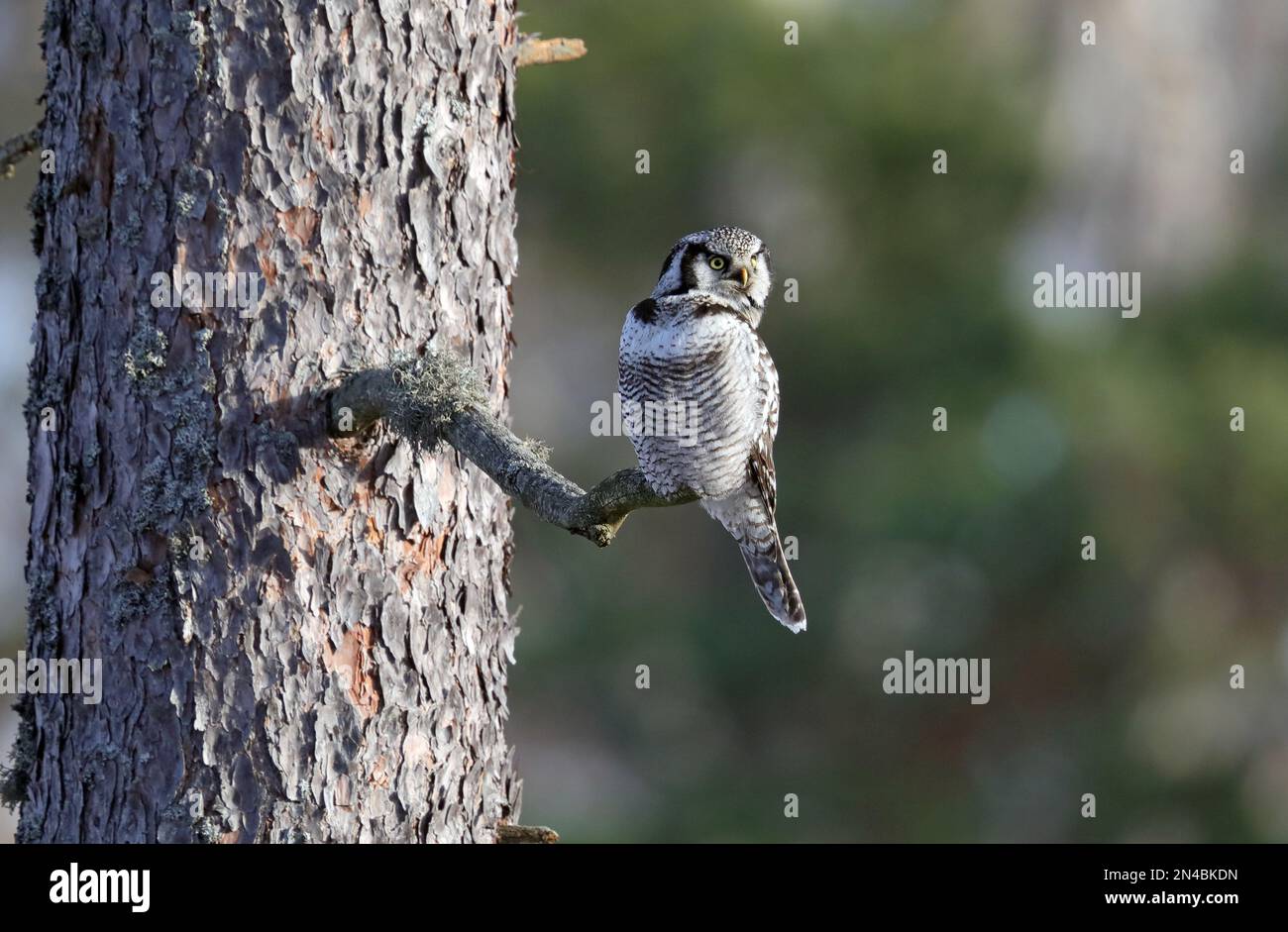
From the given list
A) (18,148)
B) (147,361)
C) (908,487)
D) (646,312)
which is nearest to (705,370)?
(646,312)

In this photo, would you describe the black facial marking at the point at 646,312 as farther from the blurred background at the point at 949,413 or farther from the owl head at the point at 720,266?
the blurred background at the point at 949,413

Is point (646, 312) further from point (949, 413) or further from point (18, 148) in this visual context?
point (949, 413)

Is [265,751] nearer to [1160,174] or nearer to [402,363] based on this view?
[402,363]

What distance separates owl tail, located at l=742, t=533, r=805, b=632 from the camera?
338 centimetres

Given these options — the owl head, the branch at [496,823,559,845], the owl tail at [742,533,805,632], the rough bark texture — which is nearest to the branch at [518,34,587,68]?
the rough bark texture

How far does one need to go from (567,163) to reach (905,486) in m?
3.24

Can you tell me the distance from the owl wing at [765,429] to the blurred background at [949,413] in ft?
16.6

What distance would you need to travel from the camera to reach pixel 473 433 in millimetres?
2445

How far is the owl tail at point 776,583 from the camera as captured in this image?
11.1 feet

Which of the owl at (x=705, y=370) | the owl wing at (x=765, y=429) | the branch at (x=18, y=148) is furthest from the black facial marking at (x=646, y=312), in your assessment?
the branch at (x=18, y=148)

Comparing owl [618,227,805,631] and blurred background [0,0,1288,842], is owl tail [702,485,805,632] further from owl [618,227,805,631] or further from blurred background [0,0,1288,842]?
blurred background [0,0,1288,842]
